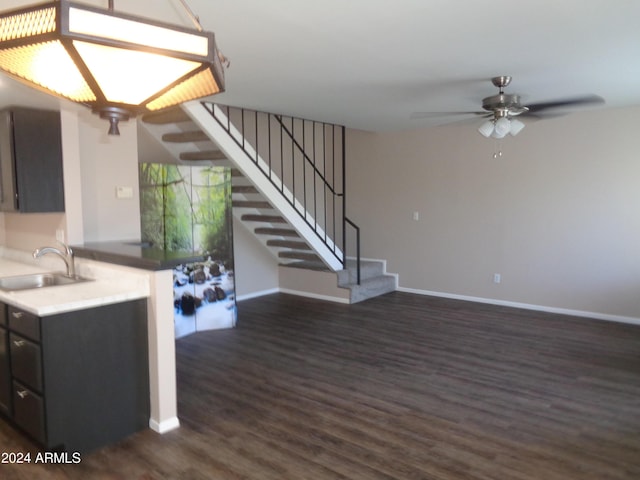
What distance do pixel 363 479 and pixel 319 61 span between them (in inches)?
108

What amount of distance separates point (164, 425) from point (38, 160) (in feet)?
7.05

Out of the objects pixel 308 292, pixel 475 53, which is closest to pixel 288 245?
pixel 308 292

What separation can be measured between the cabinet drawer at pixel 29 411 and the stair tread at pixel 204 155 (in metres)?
3.05

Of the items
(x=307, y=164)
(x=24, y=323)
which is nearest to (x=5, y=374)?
(x=24, y=323)

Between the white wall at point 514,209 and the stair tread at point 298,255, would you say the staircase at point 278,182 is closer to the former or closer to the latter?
the stair tread at point 298,255

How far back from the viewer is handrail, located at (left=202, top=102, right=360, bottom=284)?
6.24 meters

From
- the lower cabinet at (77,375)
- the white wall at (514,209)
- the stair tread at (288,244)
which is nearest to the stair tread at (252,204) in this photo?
the stair tread at (288,244)

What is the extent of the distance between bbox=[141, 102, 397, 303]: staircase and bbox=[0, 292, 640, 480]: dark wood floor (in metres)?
1.30

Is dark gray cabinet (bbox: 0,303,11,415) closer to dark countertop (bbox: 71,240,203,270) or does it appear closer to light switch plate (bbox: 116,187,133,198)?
dark countertop (bbox: 71,240,203,270)

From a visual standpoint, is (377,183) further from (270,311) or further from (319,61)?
(319,61)

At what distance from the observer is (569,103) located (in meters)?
3.45

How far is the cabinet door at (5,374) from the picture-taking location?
2906 millimetres

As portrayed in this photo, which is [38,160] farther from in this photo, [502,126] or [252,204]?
[502,126]

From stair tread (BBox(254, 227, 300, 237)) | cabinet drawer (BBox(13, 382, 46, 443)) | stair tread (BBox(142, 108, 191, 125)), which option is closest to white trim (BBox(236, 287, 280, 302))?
stair tread (BBox(254, 227, 300, 237))
